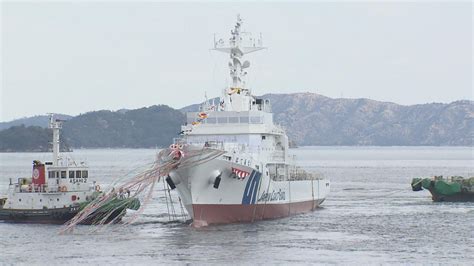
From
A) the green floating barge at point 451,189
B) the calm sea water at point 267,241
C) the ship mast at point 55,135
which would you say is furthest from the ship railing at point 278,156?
the green floating barge at point 451,189

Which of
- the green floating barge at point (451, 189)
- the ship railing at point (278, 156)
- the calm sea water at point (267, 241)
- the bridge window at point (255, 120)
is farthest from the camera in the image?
the green floating barge at point (451, 189)

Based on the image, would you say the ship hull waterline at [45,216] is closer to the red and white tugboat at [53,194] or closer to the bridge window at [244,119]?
the red and white tugboat at [53,194]

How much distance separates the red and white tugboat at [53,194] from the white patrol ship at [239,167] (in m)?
6.04

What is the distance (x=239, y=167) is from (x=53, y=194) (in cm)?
1122

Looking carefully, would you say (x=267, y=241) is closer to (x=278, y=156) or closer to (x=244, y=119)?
(x=244, y=119)

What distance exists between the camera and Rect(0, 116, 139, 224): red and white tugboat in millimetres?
54531

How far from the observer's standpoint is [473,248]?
148 ft

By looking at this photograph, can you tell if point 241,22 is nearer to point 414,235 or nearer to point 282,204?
point 282,204

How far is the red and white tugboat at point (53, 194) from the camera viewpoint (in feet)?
179

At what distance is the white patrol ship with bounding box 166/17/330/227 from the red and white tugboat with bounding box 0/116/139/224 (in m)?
6.04

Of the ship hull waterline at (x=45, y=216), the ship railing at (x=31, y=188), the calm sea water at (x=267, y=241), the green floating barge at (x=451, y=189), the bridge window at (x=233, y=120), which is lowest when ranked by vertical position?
the calm sea water at (x=267, y=241)

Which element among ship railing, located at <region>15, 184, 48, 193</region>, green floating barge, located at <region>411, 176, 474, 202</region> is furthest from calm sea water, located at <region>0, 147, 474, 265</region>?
green floating barge, located at <region>411, 176, 474, 202</region>

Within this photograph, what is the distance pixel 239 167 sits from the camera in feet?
168

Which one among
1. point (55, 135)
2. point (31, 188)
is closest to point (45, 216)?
point (31, 188)
